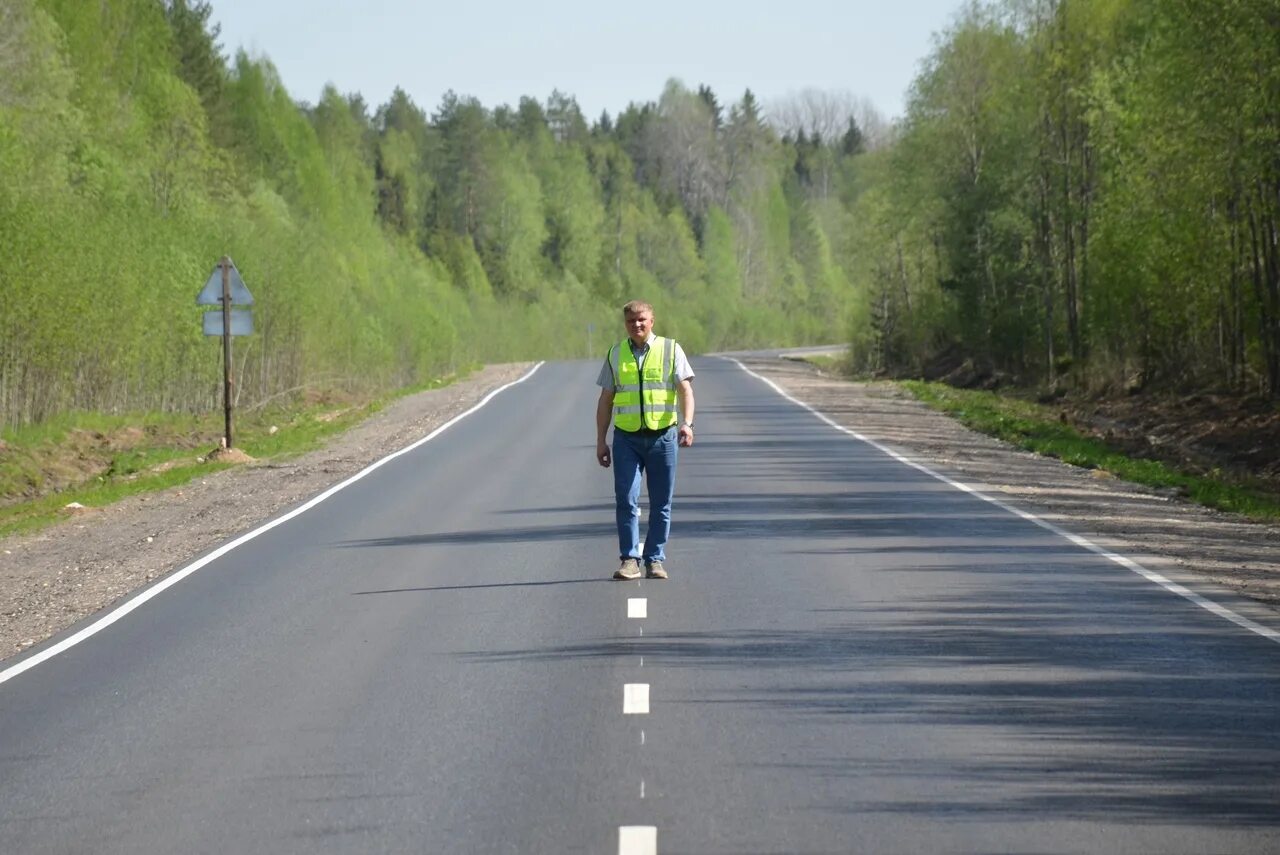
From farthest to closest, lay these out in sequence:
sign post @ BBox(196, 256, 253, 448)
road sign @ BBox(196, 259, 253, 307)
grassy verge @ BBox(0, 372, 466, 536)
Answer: sign post @ BBox(196, 256, 253, 448), road sign @ BBox(196, 259, 253, 307), grassy verge @ BBox(0, 372, 466, 536)

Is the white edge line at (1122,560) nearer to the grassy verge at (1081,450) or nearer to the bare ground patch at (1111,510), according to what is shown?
the bare ground patch at (1111,510)

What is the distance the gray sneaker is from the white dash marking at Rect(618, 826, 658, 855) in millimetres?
6999

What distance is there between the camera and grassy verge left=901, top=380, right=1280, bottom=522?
75.6ft

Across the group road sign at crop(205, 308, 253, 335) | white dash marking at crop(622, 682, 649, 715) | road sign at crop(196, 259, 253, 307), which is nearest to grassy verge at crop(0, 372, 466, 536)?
road sign at crop(205, 308, 253, 335)

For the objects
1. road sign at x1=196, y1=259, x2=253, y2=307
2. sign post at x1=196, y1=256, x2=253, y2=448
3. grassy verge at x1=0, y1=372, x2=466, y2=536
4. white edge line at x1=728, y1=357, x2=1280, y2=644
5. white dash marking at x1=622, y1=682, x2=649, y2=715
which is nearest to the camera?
white dash marking at x1=622, y1=682, x2=649, y2=715

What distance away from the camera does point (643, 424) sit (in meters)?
14.1

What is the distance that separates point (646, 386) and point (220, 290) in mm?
18945

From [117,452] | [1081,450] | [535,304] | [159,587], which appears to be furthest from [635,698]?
[535,304]

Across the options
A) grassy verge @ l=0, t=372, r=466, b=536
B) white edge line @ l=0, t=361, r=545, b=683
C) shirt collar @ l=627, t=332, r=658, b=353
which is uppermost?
shirt collar @ l=627, t=332, r=658, b=353

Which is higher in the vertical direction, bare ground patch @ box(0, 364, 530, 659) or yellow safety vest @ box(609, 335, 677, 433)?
yellow safety vest @ box(609, 335, 677, 433)

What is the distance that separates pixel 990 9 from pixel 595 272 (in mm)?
71116

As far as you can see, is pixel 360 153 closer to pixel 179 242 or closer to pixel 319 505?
pixel 179 242

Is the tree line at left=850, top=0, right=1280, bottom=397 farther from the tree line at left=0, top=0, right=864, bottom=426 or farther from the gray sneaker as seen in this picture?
the gray sneaker

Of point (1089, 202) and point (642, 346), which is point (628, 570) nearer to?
point (642, 346)
